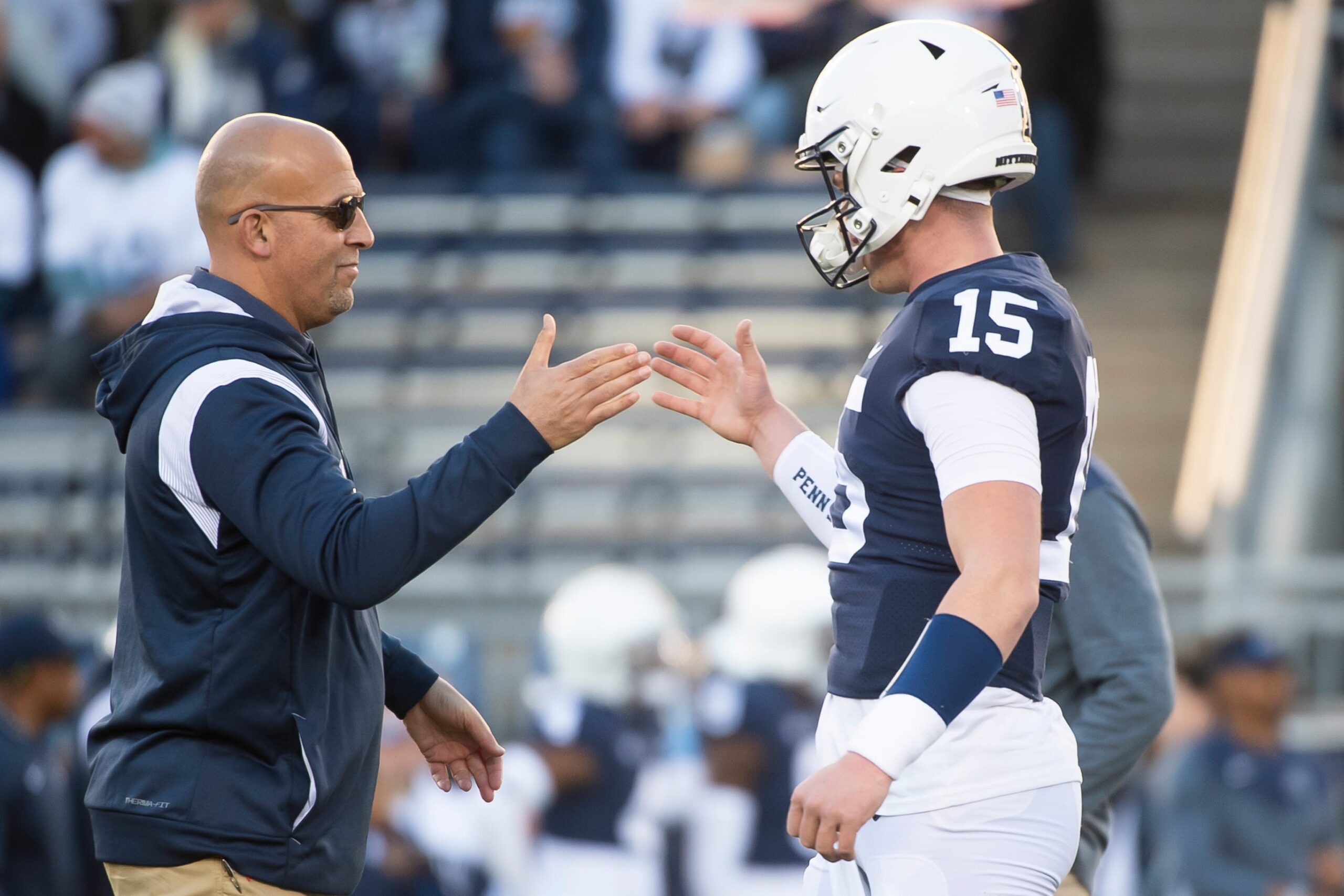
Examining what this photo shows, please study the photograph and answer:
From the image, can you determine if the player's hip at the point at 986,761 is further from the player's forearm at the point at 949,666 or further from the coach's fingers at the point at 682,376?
the coach's fingers at the point at 682,376

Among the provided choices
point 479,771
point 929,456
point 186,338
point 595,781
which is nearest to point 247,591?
point 186,338

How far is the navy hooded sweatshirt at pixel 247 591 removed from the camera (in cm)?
263

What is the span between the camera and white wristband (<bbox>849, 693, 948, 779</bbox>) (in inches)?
94.1

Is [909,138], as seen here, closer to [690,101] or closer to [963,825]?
[963,825]

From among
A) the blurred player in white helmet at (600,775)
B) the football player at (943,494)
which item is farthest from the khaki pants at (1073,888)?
the blurred player in white helmet at (600,775)

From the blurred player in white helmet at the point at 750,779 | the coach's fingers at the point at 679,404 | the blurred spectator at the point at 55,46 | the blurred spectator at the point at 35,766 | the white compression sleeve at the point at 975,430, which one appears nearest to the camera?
the white compression sleeve at the point at 975,430

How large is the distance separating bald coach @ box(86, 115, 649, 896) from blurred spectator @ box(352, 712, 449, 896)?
390cm

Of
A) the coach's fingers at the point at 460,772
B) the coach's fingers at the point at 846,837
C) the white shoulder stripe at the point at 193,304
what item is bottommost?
the coach's fingers at the point at 460,772

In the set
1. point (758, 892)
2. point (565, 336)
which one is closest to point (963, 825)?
point (758, 892)

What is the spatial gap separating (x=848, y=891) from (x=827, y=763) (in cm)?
19

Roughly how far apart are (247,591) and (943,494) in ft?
3.56

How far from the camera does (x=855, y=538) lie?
272 cm

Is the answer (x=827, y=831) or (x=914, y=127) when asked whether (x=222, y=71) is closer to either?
(x=914, y=127)

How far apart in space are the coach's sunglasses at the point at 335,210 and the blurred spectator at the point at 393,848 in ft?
13.2
